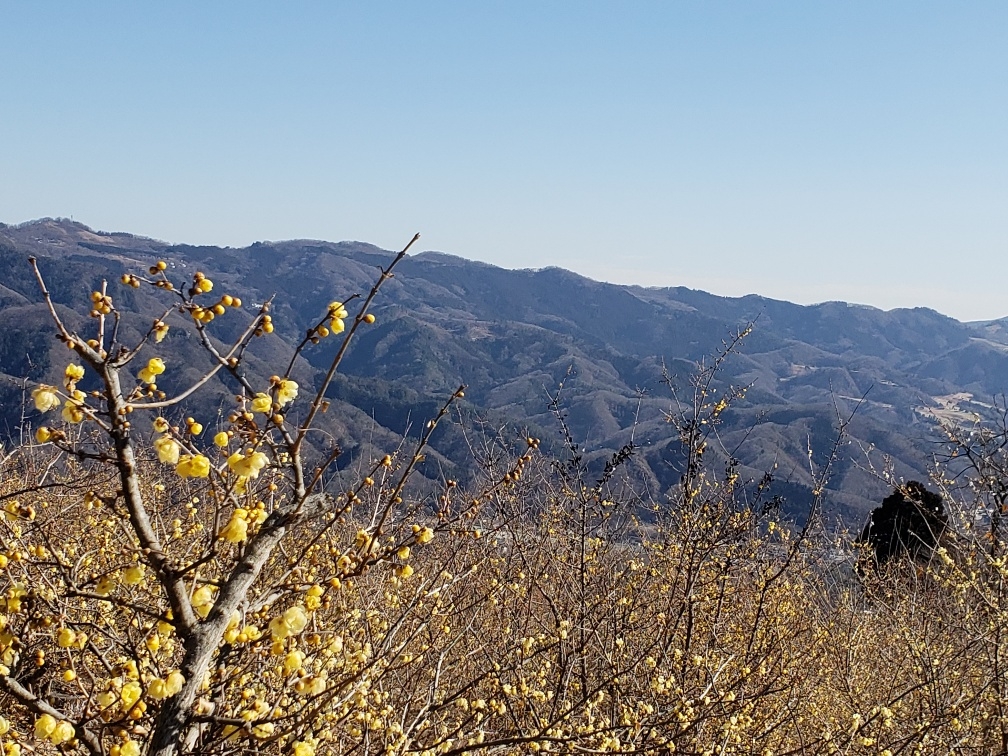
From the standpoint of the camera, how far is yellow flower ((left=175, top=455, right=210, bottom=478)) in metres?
2.29

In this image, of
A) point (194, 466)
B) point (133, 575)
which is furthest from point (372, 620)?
point (194, 466)

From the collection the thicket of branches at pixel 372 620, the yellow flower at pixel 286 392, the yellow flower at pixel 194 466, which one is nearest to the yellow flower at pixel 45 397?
the thicket of branches at pixel 372 620

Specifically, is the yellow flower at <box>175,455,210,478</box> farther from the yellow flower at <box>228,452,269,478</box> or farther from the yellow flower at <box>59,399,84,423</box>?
the yellow flower at <box>59,399,84,423</box>

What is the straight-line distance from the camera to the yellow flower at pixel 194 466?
7.53ft

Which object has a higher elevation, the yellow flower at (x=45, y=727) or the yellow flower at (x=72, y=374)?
the yellow flower at (x=72, y=374)

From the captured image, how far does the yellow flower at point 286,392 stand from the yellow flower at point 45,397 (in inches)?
26.4

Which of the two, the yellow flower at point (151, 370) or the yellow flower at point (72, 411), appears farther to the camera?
the yellow flower at point (151, 370)

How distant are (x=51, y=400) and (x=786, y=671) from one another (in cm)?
734

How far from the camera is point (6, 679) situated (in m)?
2.24

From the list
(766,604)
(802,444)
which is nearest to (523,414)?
(802,444)

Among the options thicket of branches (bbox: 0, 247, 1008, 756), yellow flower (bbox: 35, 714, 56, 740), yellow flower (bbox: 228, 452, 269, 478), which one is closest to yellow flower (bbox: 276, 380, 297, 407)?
thicket of branches (bbox: 0, 247, 1008, 756)

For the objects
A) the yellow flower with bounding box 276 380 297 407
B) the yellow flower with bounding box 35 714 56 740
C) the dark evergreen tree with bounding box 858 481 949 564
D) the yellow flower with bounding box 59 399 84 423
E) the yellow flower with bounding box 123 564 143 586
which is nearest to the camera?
the yellow flower with bounding box 59 399 84 423

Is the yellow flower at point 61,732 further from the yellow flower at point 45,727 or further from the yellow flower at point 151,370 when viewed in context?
the yellow flower at point 151,370

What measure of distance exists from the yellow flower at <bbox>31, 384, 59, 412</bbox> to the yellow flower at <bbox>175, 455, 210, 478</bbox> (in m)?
0.40
